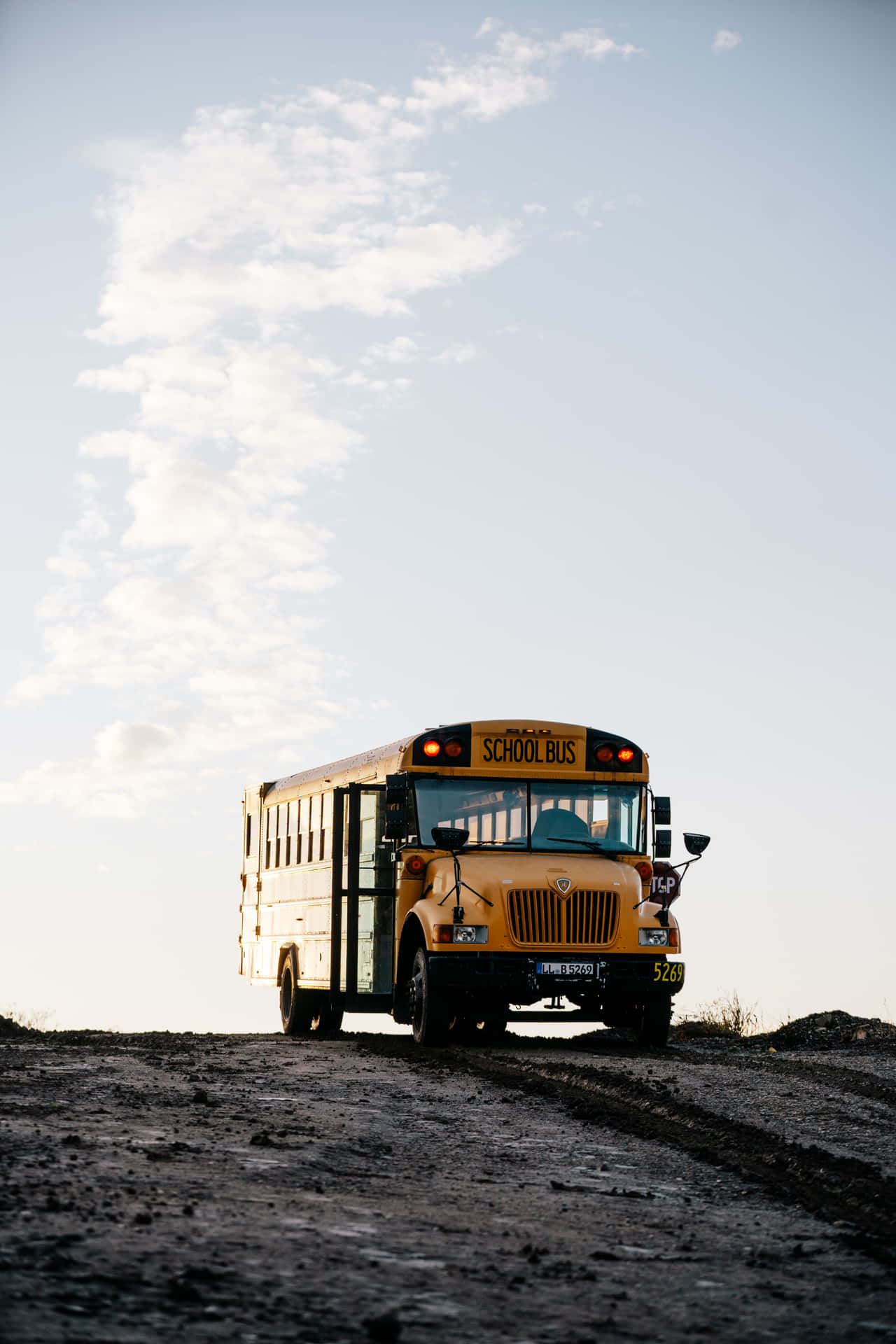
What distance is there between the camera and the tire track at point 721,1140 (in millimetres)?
6789

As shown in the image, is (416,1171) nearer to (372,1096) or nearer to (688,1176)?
(688,1176)

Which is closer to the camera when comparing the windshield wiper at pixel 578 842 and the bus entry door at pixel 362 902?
the windshield wiper at pixel 578 842

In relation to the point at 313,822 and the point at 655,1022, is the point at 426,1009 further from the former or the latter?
the point at 313,822

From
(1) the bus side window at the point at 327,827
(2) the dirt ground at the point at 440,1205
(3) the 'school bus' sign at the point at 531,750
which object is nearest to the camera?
(2) the dirt ground at the point at 440,1205

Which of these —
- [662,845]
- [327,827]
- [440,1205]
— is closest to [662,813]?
[662,845]

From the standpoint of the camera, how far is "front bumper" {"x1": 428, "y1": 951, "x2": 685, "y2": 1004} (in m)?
14.5

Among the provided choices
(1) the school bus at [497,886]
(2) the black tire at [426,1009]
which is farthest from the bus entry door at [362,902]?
(2) the black tire at [426,1009]

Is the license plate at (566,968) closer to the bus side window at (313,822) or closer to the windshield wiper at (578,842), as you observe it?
the windshield wiper at (578,842)

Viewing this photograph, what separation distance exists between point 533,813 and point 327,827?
303 centimetres

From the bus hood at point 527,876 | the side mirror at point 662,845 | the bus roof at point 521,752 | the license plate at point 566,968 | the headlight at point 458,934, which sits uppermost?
the bus roof at point 521,752

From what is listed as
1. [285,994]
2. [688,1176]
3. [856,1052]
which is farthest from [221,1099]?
[285,994]

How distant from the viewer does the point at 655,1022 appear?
50.7 ft

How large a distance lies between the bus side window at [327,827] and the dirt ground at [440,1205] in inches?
212

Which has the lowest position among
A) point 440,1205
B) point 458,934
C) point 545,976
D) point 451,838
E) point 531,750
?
point 440,1205
